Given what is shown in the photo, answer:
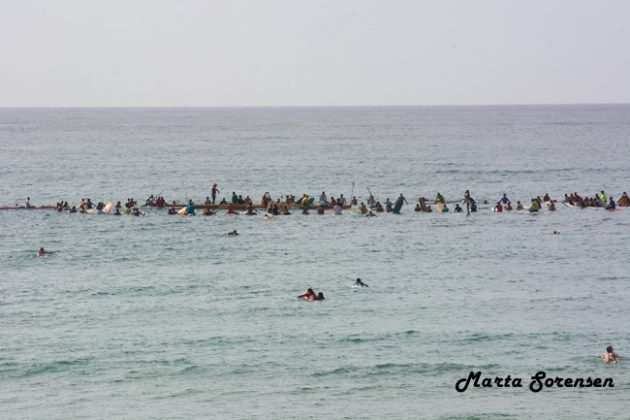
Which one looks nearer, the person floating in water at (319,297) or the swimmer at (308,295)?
the person floating in water at (319,297)

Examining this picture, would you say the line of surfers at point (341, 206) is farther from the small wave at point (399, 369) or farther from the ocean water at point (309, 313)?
the small wave at point (399, 369)

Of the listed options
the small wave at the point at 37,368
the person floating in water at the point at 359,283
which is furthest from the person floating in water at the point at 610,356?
the small wave at the point at 37,368

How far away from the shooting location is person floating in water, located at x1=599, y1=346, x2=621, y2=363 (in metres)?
32.0

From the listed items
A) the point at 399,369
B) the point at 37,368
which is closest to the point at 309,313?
the point at 399,369

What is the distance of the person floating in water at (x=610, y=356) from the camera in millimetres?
32031

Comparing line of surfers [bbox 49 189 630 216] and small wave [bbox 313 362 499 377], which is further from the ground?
line of surfers [bbox 49 189 630 216]

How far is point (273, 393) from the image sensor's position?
98.9ft

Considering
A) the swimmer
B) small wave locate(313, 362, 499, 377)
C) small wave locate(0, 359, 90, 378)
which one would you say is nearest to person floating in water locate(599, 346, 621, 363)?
small wave locate(313, 362, 499, 377)

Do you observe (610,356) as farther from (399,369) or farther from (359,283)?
(359,283)

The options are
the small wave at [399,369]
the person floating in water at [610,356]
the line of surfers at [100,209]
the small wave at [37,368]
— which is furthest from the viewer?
the line of surfers at [100,209]

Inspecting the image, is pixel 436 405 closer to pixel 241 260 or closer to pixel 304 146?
pixel 241 260

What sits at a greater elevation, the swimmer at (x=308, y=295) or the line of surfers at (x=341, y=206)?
the line of surfers at (x=341, y=206)

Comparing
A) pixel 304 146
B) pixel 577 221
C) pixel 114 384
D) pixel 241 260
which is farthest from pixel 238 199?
pixel 304 146

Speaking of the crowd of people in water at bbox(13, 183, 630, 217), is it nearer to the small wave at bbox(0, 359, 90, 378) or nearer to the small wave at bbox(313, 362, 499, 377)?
the small wave at bbox(0, 359, 90, 378)
